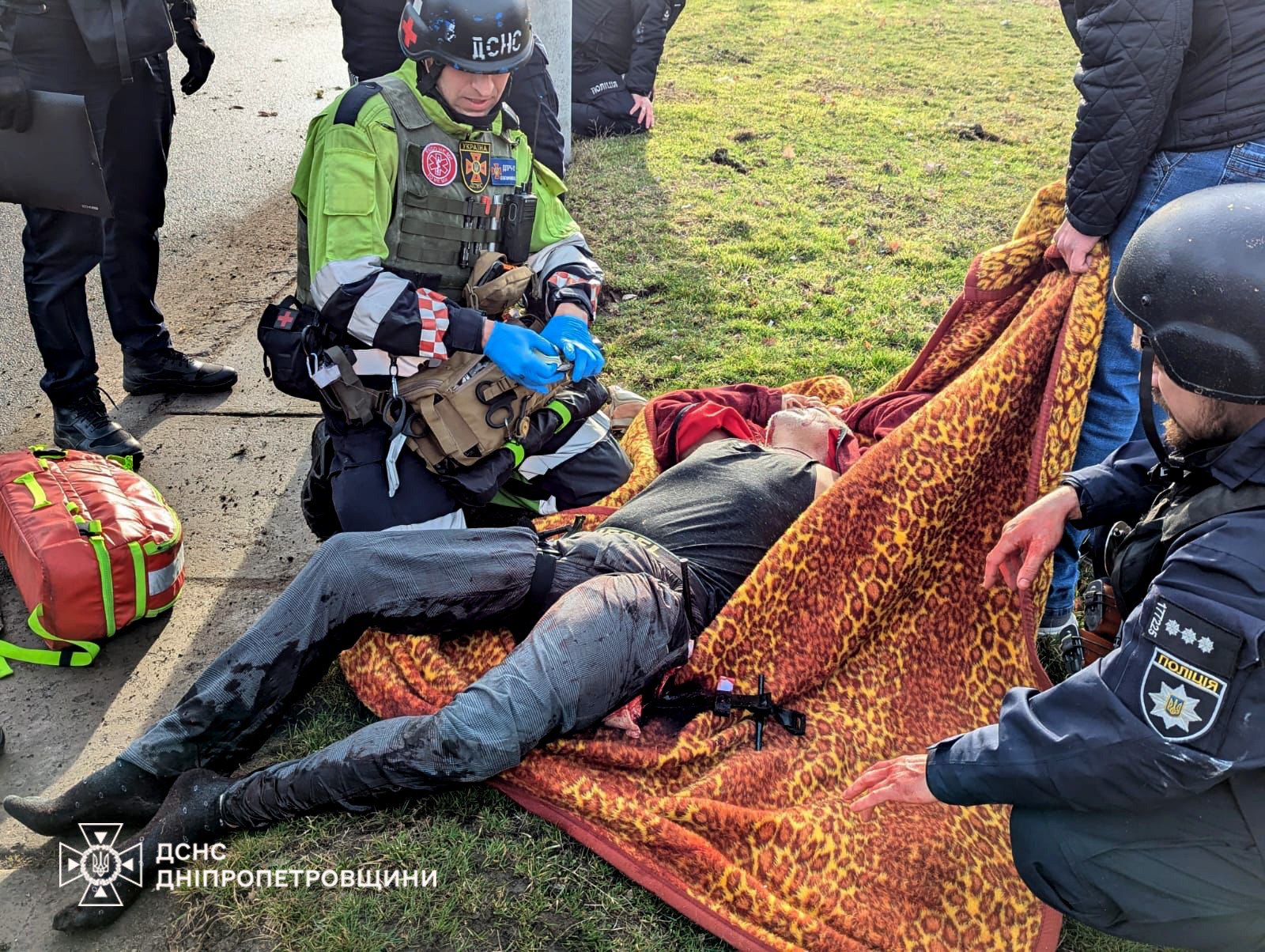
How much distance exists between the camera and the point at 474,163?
150 inches

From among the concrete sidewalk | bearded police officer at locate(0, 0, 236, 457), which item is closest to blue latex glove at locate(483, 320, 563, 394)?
the concrete sidewalk

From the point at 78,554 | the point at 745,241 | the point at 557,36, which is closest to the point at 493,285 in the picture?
the point at 78,554

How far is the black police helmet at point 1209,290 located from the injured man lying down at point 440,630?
58.9 inches

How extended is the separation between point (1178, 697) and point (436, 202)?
2905 mm

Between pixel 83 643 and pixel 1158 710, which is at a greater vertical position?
pixel 1158 710

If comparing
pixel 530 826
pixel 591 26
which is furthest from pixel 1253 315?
pixel 591 26

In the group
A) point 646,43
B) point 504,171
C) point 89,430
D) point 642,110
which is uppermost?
point 504,171

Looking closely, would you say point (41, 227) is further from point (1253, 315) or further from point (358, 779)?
point (1253, 315)

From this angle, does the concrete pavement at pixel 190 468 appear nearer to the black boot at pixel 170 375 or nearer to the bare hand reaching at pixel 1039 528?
the black boot at pixel 170 375

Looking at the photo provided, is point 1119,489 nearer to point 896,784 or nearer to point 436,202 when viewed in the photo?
point 896,784

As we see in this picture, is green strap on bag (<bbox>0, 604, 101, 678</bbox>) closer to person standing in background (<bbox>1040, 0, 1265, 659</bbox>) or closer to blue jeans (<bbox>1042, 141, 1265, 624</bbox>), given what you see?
blue jeans (<bbox>1042, 141, 1265, 624</bbox>)

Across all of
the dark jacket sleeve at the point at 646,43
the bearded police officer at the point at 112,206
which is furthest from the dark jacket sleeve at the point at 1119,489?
the dark jacket sleeve at the point at 646,43

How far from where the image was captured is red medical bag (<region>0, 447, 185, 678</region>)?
3.43 m

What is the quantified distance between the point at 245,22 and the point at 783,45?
6098 millimetres
